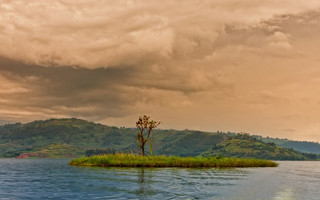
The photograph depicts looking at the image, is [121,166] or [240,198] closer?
[240,198]

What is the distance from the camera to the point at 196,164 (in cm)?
11569

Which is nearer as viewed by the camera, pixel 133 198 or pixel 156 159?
pixel 133 198

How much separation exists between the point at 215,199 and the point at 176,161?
235 feet

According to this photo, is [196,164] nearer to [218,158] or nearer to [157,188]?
[218,158]

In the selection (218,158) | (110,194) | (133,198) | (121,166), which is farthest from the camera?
(218,158)

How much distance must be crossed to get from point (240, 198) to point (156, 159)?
7056 centimetres

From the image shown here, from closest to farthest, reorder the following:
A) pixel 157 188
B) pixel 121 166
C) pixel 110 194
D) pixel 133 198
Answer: pixel 133 198, pixel 110 194, pixel 157 188, pixel 121 166

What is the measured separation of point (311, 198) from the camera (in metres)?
45.8

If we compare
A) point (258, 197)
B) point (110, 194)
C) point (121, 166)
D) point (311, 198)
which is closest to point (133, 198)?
point (110, 194)

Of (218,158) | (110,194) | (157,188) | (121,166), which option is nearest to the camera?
(110,194)

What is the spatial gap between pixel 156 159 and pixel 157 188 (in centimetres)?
6212

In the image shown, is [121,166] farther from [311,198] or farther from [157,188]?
[311,198]

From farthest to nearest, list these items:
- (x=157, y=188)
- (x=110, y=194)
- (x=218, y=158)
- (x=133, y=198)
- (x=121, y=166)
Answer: (x=218, y=158)
(x=121, y=166)
(x=157, y=188)
(x=110, y=194)
(x=133, y=198)

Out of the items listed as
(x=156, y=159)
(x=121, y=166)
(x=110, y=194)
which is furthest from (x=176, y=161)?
(x=110, y=194)
